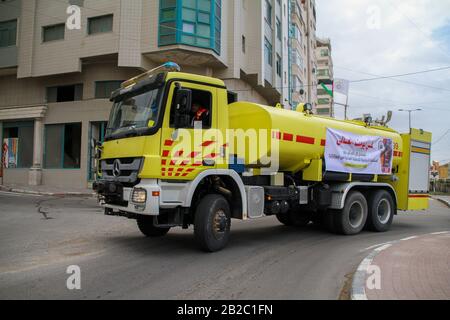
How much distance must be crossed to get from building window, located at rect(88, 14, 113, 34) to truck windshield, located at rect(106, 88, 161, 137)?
16186 millimetres

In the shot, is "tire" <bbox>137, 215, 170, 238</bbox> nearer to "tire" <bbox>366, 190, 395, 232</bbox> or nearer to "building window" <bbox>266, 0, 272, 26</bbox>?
"tire" <bbox>366, 190, 395, 232</bbox>

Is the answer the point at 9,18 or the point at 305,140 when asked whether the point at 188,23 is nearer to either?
the point at 9,18

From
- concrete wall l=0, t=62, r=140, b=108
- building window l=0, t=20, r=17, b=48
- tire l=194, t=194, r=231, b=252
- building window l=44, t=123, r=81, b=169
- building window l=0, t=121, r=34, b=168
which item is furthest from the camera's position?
building window l=0, t=20, r=17, b=48

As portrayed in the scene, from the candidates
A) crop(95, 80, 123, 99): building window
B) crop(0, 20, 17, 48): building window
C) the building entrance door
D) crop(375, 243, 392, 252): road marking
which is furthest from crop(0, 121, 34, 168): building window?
crop(375, 243, 392, 252): road marking

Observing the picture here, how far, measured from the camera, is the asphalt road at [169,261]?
479 centimetres

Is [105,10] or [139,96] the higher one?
[105,10]

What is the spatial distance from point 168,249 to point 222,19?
61.6 feet

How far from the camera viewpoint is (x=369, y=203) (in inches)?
408

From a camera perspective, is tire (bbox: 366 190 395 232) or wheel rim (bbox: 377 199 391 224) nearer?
tire (bbox: 366 190 395 232)

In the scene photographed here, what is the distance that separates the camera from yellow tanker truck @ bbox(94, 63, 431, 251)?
6367mm

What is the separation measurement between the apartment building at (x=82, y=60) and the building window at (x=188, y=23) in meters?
0.05

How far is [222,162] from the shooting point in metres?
7.05
